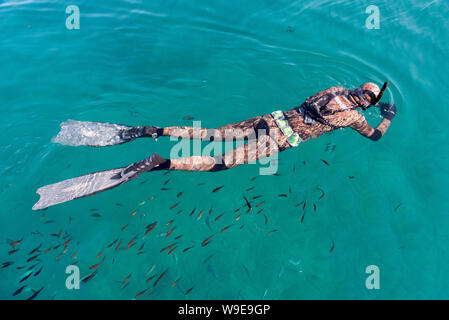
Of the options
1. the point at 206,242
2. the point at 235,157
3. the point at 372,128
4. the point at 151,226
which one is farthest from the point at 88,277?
the point at 372,128

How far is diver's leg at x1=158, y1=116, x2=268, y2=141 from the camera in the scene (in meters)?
7.23

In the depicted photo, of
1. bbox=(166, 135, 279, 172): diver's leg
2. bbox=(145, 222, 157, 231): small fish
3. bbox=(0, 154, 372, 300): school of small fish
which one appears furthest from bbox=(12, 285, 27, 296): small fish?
bbox=(166, 135, 279, 172): diver's leg

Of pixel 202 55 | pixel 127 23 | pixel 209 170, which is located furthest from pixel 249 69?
pixel 127 23

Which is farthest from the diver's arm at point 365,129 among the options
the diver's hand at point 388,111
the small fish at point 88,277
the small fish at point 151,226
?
the small fish at point 88,277

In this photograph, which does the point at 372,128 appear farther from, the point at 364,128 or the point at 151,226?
the point at 151,226

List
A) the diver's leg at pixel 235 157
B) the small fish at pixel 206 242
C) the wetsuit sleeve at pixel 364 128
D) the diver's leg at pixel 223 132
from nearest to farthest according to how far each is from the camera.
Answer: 1. the small fish at pixel 206 242
2. the diver's leg at pixel 235 157
3. the wetsuit sleeve at pixel 364 128
4. the diver's leg at pixel 223 132

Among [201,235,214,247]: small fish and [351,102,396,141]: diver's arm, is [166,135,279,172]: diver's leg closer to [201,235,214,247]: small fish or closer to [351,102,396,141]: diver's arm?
[201,235,214,247]: small fish

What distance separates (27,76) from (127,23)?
13.0ft

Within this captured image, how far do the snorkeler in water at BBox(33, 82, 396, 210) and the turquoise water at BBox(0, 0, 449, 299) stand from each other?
47 cm

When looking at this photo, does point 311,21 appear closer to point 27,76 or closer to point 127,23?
point 127,23

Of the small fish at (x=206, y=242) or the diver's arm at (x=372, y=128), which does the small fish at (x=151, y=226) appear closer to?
the small fish at (x=206, y=242)

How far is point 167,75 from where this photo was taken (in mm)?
9383

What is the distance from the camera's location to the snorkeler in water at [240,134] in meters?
6.34

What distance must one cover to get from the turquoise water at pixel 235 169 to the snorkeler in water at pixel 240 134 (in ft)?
1.55
